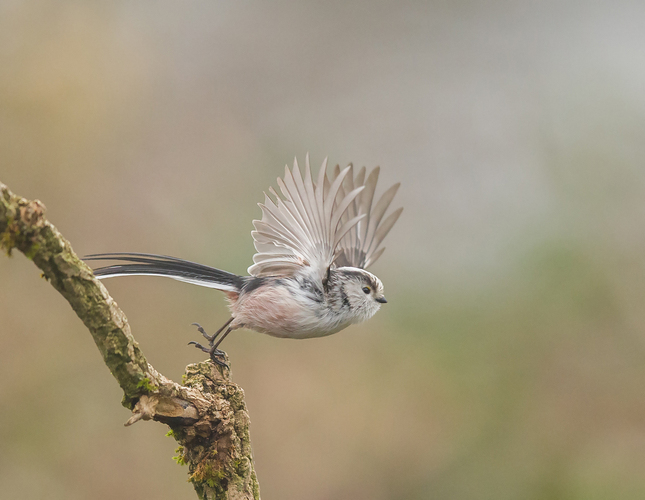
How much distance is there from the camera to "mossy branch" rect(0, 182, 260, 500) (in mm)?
A: 1452

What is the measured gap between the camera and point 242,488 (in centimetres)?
224

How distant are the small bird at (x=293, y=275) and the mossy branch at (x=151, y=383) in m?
0.33

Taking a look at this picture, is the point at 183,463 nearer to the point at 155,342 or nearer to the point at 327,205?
the point at 327,205

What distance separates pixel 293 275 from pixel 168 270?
659 mm

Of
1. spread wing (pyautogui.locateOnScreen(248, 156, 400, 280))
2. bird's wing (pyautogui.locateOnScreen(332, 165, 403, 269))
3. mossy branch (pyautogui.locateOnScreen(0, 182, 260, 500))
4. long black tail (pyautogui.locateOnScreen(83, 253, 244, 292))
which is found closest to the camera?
mossy branch (pyautogui.locateOnScreen(0, 182, 260, 500))

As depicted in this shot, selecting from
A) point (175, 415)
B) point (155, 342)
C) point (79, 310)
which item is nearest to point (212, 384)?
point (175, 415)

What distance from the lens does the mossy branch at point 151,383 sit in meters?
1.45

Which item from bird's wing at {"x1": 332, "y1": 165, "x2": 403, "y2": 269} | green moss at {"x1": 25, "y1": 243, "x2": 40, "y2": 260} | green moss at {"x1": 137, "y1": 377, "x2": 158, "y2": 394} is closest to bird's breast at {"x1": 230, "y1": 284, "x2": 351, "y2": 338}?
bird's wing at {"x1": 332, "y1": 165, "x2": 403, "y2": 269}

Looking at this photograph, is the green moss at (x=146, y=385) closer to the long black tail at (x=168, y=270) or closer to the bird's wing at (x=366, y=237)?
the long black tail at (x=168, y=270)

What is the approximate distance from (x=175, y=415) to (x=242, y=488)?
1.57ft

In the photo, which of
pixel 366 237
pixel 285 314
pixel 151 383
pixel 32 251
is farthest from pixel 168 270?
pixel 366 237

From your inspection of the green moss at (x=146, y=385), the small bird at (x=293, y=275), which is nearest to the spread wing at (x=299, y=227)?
the small bird at (x=293, y=275)

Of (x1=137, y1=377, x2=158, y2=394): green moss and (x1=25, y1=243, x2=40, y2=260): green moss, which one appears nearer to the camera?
(x1=25, y1=243, x2=40, y2=260): green moss

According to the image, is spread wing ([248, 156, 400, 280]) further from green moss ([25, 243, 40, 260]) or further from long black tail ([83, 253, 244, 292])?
green moss ([25, 243, 40, 260])
